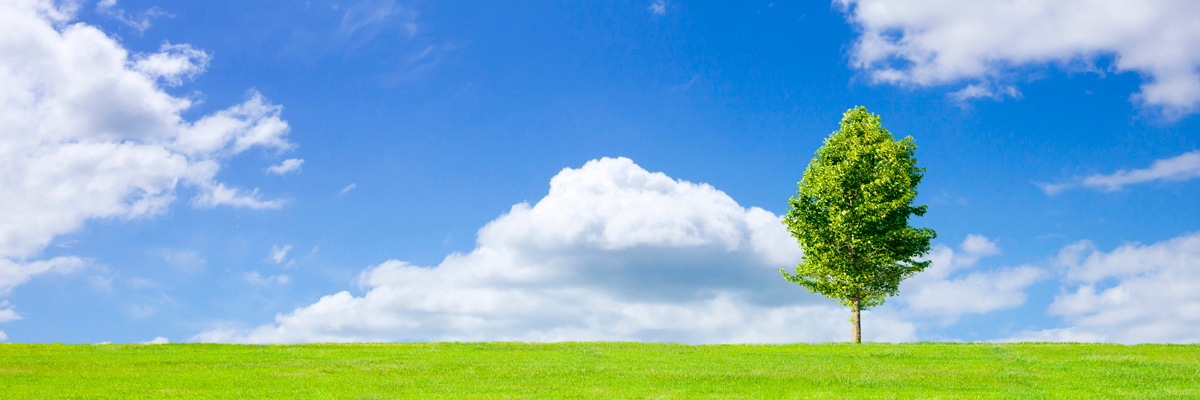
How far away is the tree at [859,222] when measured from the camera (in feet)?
144

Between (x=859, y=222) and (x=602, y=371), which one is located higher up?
(x=859, y=222)

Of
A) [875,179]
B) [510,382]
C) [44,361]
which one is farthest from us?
[875,179]

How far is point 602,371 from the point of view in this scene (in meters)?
28.8

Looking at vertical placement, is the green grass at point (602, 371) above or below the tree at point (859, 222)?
below

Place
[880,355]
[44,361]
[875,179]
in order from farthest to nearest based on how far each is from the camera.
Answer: [875,179] < [880,355] < [44,361]

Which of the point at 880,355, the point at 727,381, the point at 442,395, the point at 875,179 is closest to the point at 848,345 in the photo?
the point at 880,355

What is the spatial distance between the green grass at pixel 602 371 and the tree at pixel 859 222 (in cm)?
583

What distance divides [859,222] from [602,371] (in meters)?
22.0

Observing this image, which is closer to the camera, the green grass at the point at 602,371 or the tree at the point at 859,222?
the green grass at the point at 602,371

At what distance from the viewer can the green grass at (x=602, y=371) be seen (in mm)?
23938

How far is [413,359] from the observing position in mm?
33469

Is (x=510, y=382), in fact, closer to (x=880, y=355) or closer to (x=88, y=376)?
(x=88, y=376)

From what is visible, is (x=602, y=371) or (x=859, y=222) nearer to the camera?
(x=602, y=371)

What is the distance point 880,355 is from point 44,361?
35860 millimetres
